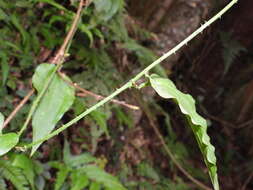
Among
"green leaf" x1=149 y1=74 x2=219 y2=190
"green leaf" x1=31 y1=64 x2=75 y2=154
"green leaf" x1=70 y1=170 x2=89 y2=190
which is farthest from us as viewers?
"green leaf" x1=70 y1=170 x2=89 y2=190

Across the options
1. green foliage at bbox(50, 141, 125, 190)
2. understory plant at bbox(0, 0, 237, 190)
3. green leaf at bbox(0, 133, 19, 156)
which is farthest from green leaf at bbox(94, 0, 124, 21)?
green leaf at bbox(0, 133, 19, 156)

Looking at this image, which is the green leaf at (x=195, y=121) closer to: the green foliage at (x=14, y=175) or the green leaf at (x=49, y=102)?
the green leaf at (x=49, y=102)

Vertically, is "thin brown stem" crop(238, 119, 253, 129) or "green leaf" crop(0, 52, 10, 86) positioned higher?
"green leaf" crop(0, 52, 10, 86)

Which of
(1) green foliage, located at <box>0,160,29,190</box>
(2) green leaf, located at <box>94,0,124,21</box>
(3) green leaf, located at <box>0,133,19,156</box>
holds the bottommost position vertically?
(1) green foliage, located at <box>0,160,29,190</box>

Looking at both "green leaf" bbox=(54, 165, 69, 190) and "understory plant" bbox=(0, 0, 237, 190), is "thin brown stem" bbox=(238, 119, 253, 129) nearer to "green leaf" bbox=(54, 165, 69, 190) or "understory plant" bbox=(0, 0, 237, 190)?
"understory plant" bbox=(0, 0, 237, 190)

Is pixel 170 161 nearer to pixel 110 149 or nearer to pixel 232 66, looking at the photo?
pixel 110 149

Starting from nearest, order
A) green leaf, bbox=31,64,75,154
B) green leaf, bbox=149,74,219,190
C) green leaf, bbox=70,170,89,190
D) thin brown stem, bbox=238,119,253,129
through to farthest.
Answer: green leaf, bbox=149,74,219,190 → green leaf, bbox=31,64,75,154 → green leaf, bbox=70,170,89,190 → thin brown stem, bbox=238,119,253,129
